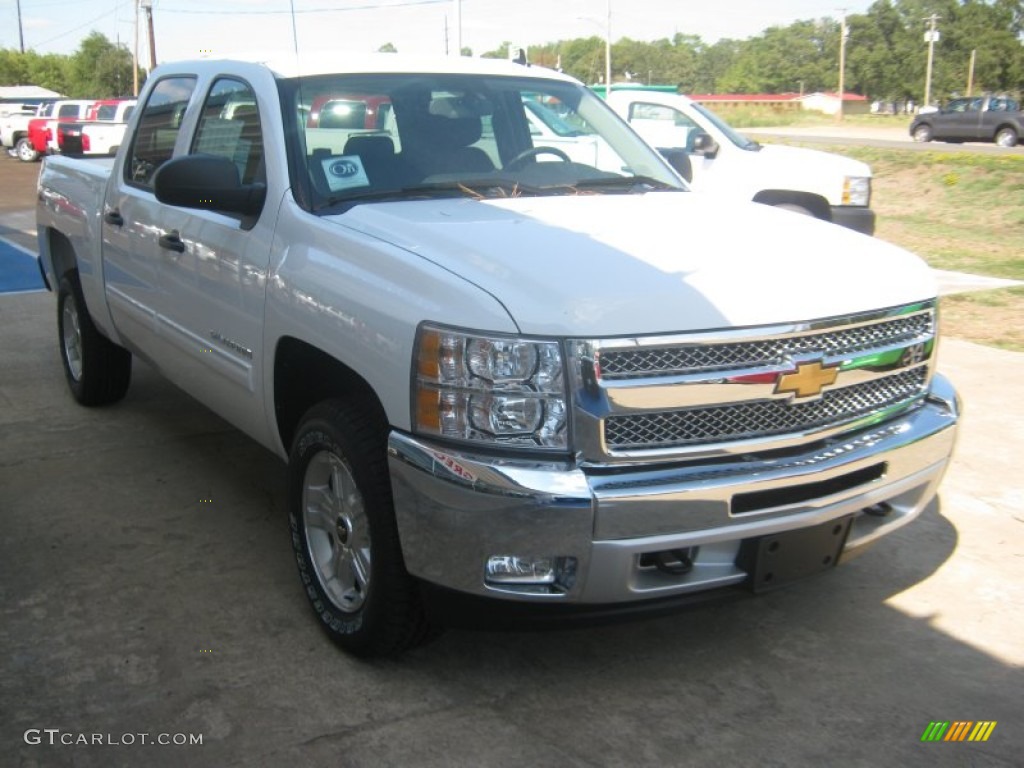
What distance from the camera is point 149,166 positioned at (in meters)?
5.03

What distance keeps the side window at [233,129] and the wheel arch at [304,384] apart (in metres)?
0.76

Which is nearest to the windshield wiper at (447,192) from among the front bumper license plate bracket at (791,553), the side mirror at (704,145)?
the front bumper license plate bracket at (791,553)

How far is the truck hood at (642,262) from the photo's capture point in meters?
2.87

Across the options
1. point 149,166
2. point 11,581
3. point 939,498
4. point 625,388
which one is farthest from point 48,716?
point 939,498

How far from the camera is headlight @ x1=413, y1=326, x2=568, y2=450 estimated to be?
2814 mm

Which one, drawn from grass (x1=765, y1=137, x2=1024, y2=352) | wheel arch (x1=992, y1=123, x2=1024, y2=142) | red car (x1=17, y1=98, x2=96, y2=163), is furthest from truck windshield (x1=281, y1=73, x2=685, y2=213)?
wheel arch (x1=992, y1=123, x2=1024, y2=142)

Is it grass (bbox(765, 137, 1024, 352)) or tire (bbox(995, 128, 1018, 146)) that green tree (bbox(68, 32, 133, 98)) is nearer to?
tire (bbox(995, 128, 1018, 146))

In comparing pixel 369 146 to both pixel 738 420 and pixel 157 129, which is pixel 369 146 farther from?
pixel 738 420

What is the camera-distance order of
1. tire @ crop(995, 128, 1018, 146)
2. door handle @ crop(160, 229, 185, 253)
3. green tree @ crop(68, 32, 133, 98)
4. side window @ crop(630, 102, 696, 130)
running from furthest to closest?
1. green tree @ crop(68, 32, 133, 98)
2. tire @ crop(995, 128, 1018, 146)
3. side window @ crop(630, 102, 696, 130)
4. door handle @ crop(160, 229, 185, 253)

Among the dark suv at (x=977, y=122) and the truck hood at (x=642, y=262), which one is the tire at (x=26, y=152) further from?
the truck hood at (x=642, y=262)

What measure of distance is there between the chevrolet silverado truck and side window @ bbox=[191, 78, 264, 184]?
0.05 ft

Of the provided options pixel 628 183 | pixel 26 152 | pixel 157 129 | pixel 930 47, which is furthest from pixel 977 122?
pixel 930 47

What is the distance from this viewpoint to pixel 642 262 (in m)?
3.12

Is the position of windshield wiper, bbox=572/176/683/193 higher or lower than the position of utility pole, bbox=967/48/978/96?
lower
